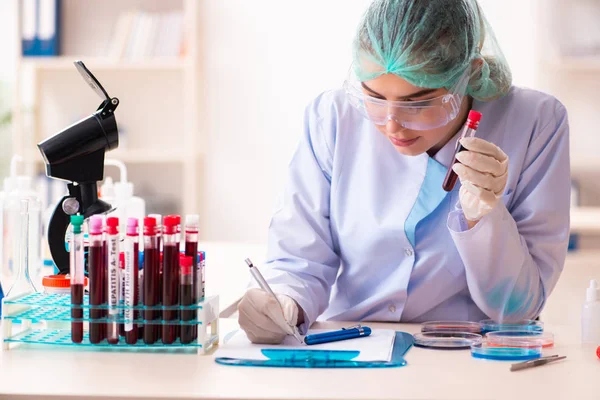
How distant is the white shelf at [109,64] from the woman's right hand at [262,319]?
270 centimetres

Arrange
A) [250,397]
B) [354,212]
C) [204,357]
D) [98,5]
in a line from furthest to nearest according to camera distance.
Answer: [98,5], [354,212], [204,357], [250,397]

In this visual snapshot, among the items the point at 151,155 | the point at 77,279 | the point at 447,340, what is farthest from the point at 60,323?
the point at 151,155

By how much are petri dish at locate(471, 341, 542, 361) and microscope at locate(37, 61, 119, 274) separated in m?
0.72

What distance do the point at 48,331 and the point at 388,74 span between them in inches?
29.5

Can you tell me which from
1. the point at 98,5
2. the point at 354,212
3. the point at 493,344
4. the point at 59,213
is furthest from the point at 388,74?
the point at 98,5

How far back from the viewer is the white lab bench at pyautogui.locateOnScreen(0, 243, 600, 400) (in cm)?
113

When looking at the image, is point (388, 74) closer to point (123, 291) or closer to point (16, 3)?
point (123, 291)

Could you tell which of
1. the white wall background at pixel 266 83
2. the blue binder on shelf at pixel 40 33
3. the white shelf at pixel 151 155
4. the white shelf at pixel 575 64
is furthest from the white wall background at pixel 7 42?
the white shelf at pixel 575 64

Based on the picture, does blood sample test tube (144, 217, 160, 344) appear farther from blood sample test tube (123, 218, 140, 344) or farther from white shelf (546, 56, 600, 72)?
white shelf (546, 56, 600, 72)

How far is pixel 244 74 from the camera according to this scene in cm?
420

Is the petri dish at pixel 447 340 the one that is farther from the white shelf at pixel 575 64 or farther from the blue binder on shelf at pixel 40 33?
the blue binder on shelf at pixel 40 33

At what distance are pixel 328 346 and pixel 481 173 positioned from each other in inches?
15.8

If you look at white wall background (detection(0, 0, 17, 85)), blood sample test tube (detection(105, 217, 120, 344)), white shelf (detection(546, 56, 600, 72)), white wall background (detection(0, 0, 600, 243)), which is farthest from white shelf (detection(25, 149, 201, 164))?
blood sample test tube (detection(105, 217, 120, 344))

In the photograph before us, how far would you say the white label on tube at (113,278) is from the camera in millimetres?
1342
